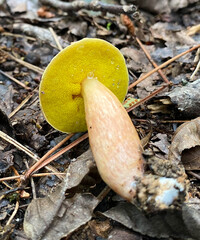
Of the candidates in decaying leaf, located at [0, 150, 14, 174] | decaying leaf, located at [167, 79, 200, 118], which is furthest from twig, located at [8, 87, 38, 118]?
decaying leaf, located at [167, 79, 200, 118]

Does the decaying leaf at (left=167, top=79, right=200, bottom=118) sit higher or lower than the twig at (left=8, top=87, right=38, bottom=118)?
higher

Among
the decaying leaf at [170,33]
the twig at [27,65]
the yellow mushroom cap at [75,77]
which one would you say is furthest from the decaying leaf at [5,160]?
the decaying leaf at [170,33]

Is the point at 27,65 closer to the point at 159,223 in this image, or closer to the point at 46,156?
the point at 46,156

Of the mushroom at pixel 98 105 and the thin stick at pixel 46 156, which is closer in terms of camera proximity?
the mushroom at pixel 98 105

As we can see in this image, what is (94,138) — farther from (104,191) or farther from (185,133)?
(185,133)

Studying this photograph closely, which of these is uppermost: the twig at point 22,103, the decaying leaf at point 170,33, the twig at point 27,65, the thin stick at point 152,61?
the decaying leaf at point 170,33

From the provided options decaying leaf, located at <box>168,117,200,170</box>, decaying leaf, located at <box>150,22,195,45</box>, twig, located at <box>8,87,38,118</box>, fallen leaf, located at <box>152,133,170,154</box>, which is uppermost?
decaying leaf, located at <box>150,22,195,45</box>

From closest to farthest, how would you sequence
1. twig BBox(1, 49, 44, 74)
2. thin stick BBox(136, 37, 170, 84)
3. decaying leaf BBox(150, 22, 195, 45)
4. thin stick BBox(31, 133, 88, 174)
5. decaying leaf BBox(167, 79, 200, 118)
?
thin stick BBox(31, 133, 88, 174)
decaying leaf BBox(167, 79, 200, 118)
thin stick BBox(136, 37, 170, 84)
twig BBox(1, 49, 44, 74)
decaying leaf BBox(150, 22, 195, 45)

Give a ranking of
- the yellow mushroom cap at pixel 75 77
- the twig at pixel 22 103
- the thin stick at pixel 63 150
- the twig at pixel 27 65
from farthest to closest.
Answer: the twig at pixel 27 65
the twig at pixel 22 103
the thin stick at pixel 63 150
the yellow mushroom cap at pixel 75 77

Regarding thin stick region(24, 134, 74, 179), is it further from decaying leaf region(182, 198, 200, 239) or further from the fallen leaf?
decaying leaf region(182, 198, 200, 239)

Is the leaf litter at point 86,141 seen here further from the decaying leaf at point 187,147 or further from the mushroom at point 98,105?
the mushroom at point 98,105
